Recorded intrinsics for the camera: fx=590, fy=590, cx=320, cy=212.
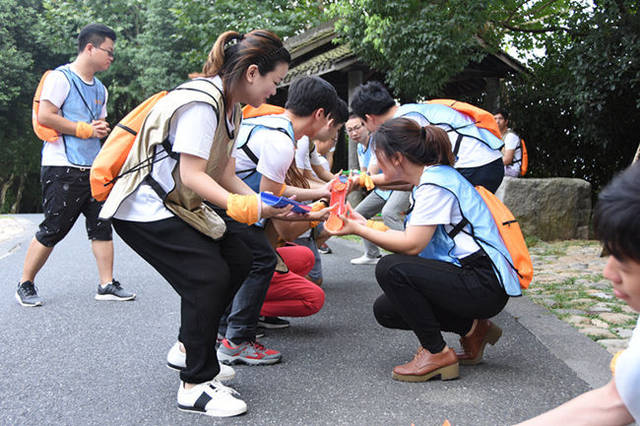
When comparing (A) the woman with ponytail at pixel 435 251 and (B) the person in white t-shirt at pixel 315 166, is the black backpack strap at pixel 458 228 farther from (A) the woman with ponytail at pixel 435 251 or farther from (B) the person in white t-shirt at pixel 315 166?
(B) the person in white t-shirt at pixel 315 166

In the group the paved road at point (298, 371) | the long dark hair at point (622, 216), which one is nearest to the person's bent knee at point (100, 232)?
the paved road at point (298, 371)

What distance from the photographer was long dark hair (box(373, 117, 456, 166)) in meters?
3.19

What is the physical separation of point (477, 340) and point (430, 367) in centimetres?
40

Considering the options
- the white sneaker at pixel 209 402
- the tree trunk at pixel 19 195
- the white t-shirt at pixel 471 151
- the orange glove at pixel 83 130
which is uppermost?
the white t-shirt at pixel 471 151

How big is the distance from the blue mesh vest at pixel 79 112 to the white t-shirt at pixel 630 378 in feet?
14.3

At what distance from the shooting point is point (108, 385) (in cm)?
314

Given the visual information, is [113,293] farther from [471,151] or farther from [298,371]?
[471,151]

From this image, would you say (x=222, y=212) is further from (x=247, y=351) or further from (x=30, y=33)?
(x=30, y=33)

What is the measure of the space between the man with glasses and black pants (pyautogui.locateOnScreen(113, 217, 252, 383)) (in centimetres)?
227

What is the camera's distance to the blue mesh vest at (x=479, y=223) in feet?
10.00

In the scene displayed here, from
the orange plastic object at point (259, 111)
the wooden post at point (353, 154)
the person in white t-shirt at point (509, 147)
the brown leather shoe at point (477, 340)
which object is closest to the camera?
the brown leather shoe at point (477, 340)

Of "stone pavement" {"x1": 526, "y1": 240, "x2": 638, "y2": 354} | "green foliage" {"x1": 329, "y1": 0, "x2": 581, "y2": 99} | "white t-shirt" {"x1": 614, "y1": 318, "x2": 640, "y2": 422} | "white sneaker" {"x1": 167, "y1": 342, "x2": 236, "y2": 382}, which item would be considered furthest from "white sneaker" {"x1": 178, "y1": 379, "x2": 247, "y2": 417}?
"green foliage" {"x1": 329, "y1": 0, "x2": 581, "y2": 99}

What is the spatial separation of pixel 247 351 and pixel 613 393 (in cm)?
246

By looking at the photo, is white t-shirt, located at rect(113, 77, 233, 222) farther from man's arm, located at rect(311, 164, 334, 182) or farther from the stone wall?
the stone wall
